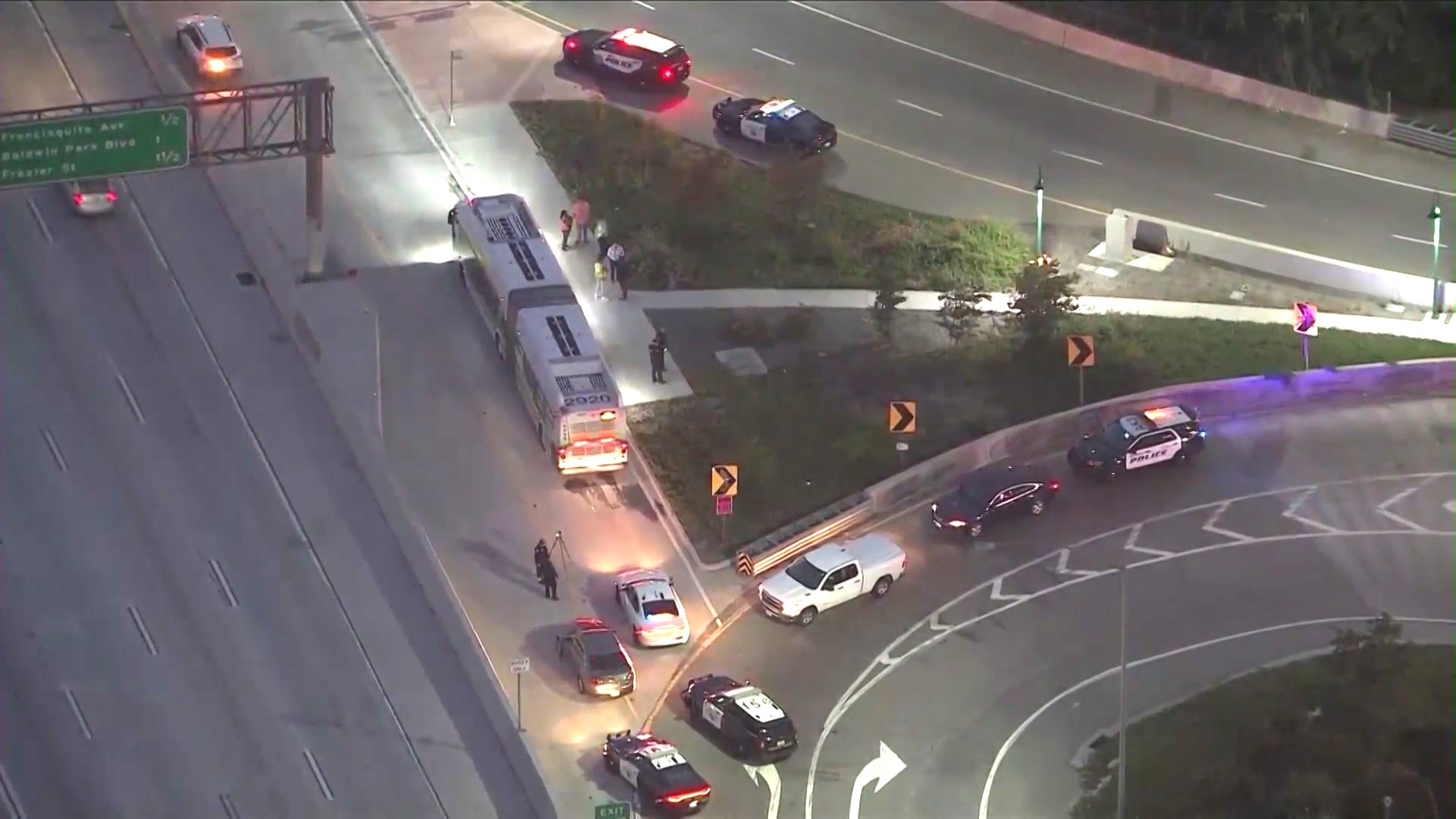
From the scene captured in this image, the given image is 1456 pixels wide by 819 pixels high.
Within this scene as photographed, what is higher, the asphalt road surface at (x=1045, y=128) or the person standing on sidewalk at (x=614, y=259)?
the asphalt road surface at (x=1045, y=128)

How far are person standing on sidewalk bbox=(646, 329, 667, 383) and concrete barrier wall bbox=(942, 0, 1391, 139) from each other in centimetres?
2217

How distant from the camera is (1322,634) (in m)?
56.4

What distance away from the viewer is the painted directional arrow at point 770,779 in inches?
2015

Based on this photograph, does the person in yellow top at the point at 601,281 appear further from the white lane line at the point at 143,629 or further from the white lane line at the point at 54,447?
the white lane line at the point at 143,629

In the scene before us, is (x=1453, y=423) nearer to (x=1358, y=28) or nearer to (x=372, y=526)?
(x=1358, y=28)

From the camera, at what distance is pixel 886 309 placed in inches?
2566

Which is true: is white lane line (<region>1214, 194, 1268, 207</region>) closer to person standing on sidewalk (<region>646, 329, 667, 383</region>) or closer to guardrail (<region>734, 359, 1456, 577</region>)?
guardrail (<region>734, 359, 1456, 577</region>)

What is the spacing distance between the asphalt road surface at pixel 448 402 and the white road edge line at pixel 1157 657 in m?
7.68

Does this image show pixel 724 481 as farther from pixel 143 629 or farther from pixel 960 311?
pixel 143 629

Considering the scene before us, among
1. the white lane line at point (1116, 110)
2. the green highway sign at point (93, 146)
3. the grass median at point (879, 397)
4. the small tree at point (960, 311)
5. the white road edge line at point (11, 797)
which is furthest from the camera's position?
the white lane line at point (1116, 110)

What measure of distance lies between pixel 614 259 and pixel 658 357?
13.7ft

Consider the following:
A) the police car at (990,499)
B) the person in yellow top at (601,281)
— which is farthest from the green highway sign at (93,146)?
the police car at (990,499)

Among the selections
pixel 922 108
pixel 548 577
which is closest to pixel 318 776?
pixel 548 577

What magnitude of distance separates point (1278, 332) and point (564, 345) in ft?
64.4
